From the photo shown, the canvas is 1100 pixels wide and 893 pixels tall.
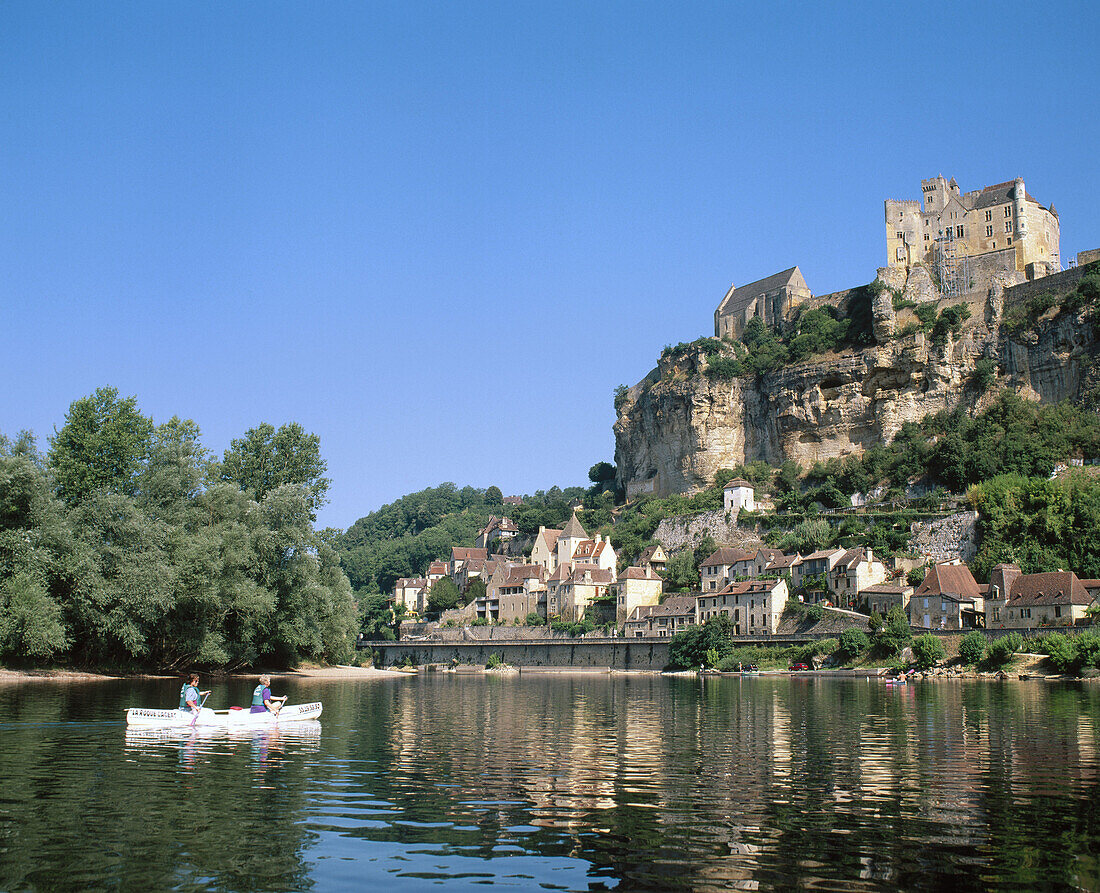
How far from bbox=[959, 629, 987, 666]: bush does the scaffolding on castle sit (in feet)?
136

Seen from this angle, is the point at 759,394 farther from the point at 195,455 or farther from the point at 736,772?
the point at 736,772

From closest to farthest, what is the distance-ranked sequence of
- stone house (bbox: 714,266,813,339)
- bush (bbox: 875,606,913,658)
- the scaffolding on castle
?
1. bush (bbox: 875,606,913,658)
2. the scaffolding on castle
3. stone house (bbox: 714,266,813,339)

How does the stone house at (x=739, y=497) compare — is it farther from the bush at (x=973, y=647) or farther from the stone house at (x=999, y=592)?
the bush at (x=973, y=647)

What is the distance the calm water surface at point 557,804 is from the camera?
11062mm

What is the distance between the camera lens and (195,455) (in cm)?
5128

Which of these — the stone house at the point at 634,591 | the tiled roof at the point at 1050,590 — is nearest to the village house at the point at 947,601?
the tiled roof at the point at 1050,590

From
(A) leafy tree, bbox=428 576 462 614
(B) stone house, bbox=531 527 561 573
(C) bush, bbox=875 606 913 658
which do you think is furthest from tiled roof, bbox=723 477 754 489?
(A) leafy tree, bbox=428 576 462 614

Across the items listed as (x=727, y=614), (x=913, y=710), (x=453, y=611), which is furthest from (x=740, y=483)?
(x=913, y=710)

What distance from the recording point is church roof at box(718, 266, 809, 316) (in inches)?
4023

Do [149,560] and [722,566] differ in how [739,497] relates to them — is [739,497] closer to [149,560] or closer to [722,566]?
[722,566]

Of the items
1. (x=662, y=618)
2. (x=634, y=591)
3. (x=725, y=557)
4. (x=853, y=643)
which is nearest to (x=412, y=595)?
(x=634, y=591)

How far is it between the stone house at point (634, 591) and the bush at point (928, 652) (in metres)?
28.2

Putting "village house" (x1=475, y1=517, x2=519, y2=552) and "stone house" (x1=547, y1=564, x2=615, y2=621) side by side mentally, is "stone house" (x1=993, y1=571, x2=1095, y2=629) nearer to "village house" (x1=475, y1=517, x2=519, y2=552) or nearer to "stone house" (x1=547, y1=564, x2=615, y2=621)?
"stone house" (x1=547, y1=564, x2=615, y2=621)

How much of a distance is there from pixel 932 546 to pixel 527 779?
188 ft
